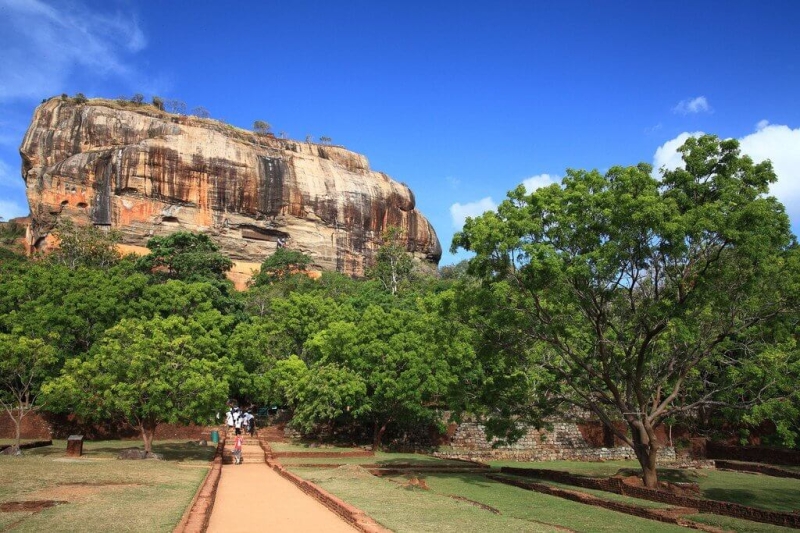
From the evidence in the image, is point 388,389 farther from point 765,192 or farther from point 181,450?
point 765,192

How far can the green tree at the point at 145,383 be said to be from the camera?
1912cm

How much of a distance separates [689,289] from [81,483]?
47.3 ft

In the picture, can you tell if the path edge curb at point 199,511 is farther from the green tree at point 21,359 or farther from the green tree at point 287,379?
the green tree at point 21,359

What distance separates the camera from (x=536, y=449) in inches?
1088

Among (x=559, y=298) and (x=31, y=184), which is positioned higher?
(x=31, y=184)

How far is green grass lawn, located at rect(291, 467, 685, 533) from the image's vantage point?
32.2ft

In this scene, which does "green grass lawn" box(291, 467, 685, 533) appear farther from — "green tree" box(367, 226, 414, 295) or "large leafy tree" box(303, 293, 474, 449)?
"green tree" box(367, 226, 414, 295)

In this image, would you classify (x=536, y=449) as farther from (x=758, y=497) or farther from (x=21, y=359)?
(x=21, y=359)

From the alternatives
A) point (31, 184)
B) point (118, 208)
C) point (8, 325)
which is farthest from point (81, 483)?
point (31, 184)

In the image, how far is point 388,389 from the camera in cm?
2320

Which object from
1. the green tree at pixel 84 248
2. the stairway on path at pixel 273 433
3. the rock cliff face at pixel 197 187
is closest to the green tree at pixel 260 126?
the rock cliff face at pixel 197 187

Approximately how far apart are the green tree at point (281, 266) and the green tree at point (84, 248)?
479 inches

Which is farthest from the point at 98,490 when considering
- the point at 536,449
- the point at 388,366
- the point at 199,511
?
the point at 536,449

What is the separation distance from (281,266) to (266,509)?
44397mm
